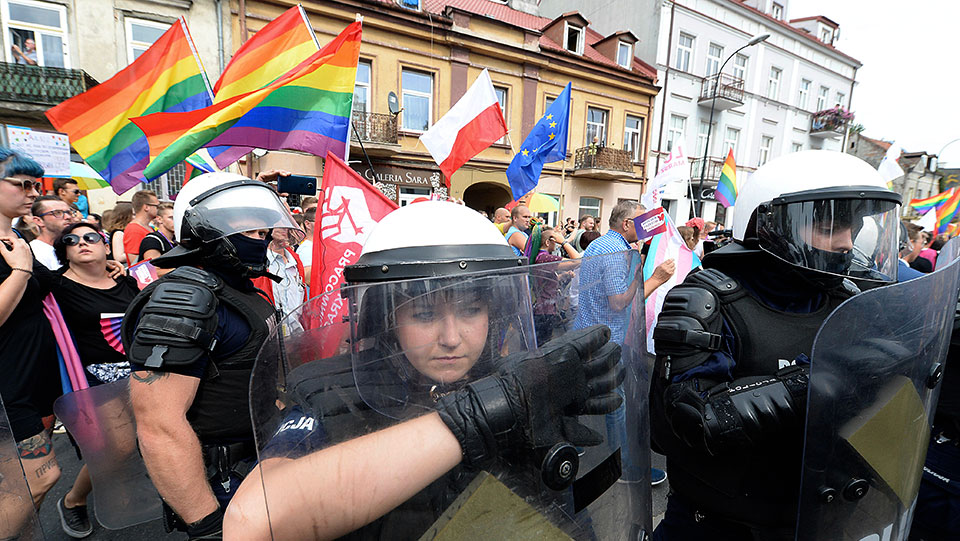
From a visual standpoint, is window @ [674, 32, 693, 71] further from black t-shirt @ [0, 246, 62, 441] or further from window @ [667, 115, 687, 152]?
black t-shirt @ [0, 246, 62, 441]

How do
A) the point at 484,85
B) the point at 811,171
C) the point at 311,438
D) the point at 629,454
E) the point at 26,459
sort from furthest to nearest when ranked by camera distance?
the point at 484,85 < the point at 26,459 < the point at 811,171 < the point at 629,454 < the point at 311,438

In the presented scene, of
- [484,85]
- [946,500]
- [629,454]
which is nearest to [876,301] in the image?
[629,454]

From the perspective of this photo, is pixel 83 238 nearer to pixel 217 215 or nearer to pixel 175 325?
pixel 217 215

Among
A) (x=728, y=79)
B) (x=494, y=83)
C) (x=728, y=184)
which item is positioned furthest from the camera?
(x=728, y=79)

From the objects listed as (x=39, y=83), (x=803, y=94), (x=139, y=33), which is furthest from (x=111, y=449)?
(x=803, y=94)

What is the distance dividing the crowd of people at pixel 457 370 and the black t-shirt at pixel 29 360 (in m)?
A: 0.01

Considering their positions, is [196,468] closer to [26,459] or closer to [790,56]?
[26,459]

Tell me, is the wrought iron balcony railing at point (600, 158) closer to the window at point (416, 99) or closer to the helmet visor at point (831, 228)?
the window at point (416, 99)

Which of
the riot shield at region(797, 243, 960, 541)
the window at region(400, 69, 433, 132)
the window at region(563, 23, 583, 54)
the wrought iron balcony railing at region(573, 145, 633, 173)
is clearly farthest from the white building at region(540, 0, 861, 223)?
the riot shield at region(797, 243, 960, 541)

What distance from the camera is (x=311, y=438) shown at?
0.69 m

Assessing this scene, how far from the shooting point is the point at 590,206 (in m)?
17.2

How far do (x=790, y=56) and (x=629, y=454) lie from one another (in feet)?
89.7

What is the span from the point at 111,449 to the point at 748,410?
8.10 feet

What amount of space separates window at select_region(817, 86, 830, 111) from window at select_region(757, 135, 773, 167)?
449 centimetres
